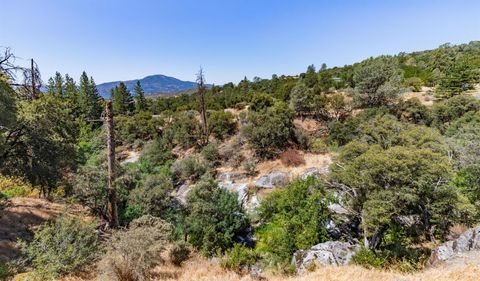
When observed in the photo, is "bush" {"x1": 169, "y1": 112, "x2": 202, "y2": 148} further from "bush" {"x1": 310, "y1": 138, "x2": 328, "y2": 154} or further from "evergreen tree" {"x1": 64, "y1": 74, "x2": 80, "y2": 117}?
"evergreen tree" {"x1": 64, "y1": 74, "x2": 80, "y2": 117}

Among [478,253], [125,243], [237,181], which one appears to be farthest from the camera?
[237,181]

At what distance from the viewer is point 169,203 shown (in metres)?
15.9

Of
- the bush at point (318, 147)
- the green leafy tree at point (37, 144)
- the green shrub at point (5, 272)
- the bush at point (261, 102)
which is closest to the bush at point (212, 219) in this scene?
the green shrub at point (5, 272)

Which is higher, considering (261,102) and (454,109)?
(261,102)

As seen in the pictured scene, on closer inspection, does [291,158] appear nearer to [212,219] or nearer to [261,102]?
[261,102]

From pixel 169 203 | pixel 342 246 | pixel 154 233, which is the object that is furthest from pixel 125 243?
pixel 169 203

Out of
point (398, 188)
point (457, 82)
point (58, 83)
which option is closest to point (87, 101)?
point (58, 83)

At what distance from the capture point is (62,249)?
8.01 m

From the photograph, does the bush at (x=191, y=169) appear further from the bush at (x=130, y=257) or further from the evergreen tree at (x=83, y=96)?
the evergreen tree at (x=83, y=96)

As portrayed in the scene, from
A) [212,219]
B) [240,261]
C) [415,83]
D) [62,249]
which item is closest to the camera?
[62,249]

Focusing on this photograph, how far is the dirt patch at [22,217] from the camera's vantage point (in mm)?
10609

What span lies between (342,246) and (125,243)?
6.72 m

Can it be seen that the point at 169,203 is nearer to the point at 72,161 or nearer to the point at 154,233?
the point at 72,161

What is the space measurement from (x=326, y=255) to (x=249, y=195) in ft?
33.3
